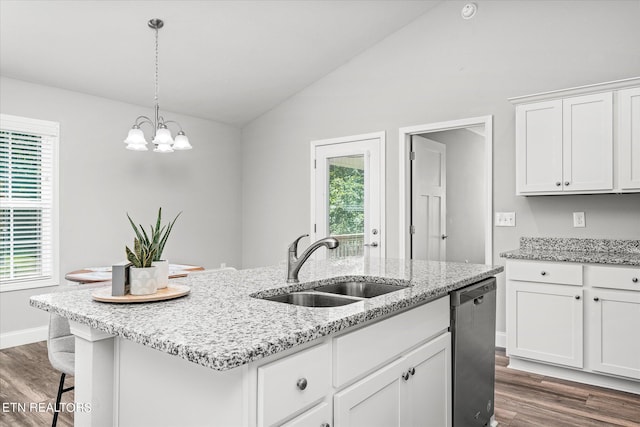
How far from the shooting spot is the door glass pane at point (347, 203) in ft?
15.9

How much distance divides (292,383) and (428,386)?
33.8 inches

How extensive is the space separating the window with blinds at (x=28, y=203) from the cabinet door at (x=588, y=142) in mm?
4488

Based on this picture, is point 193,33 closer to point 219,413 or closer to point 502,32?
point 502,32

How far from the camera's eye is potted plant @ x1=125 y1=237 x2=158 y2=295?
56.6 inches

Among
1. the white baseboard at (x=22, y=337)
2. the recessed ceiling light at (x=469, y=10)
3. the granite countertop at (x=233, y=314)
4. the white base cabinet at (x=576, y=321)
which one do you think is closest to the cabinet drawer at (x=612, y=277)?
the white base cabinet at (x=576, y=321)

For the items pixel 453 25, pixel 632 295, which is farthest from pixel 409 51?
pixel 632 295

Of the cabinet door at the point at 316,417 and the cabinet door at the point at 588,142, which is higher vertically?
the cabinet door at the point at 588,142

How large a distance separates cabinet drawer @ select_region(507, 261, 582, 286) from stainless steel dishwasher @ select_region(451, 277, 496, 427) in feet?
3.71

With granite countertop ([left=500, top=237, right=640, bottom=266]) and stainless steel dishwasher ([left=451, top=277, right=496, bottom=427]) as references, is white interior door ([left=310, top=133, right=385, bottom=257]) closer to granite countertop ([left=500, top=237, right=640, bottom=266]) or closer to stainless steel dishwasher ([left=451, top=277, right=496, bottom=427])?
granite countertop ([left=500, top=237, right=640, bottom=266])

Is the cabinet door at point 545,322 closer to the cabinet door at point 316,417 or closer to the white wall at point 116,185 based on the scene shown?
the cabinet door at point 316,417

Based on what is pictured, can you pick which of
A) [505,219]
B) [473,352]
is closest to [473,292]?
[473,352]

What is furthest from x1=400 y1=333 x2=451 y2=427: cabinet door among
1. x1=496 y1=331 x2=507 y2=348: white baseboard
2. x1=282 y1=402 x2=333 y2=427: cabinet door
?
x1=496 y1=331 x2=507 y2=348: white baseboard

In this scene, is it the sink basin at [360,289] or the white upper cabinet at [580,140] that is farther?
the white upper cabinet at [580,140]

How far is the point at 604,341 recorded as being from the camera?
297cm
